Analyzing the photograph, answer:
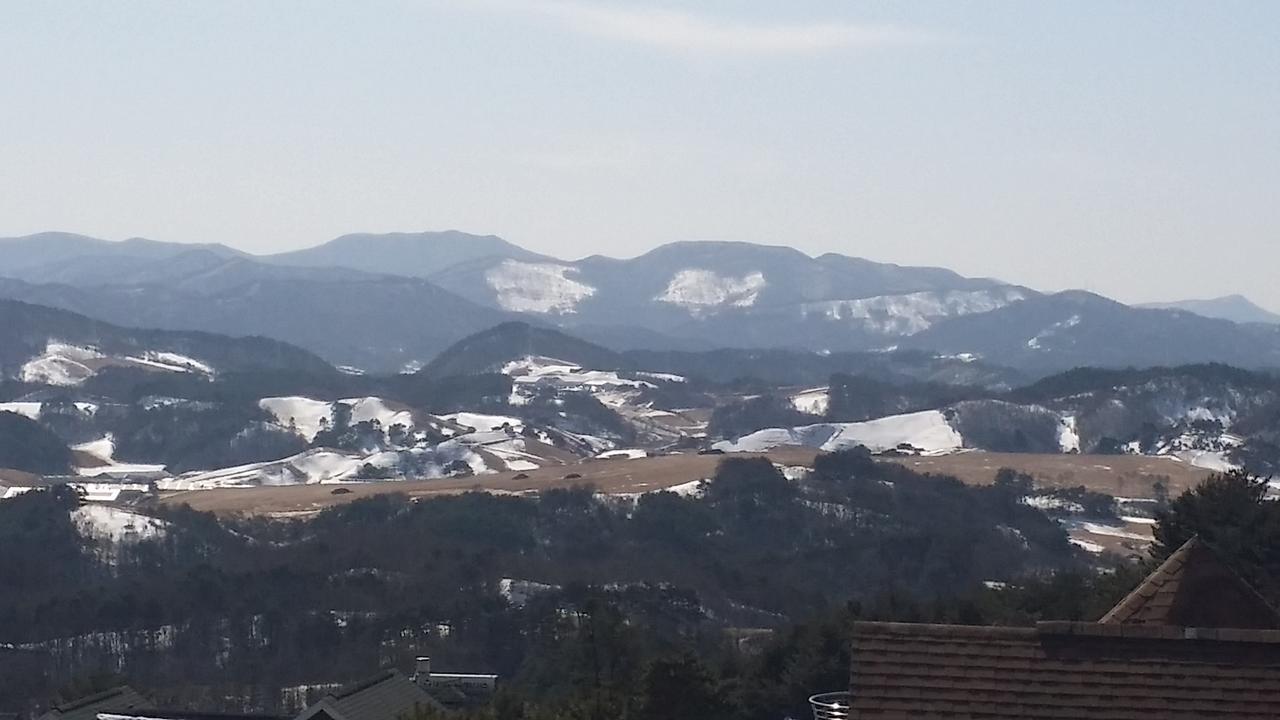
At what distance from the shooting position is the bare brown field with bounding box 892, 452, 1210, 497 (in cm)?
15162

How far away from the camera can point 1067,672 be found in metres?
12.6

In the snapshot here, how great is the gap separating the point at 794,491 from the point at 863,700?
13017cm

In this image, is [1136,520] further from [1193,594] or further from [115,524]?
[1193,594]

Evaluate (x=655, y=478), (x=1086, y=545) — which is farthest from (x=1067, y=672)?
(x=655, y=478)

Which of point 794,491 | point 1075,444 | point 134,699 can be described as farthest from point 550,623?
point 1075,444

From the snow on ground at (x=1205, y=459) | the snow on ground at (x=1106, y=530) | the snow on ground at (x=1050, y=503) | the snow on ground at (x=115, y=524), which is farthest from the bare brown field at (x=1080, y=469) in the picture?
the snow on ground at (x=115, y=524)

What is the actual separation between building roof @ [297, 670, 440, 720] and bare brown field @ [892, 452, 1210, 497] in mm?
108165

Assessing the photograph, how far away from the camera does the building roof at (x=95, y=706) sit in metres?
39.3

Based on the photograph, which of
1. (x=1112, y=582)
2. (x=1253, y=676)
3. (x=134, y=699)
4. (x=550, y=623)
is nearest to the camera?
(x=1253, y=676)

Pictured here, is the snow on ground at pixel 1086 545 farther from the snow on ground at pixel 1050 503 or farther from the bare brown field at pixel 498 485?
the bare brown field at pixel 498 485

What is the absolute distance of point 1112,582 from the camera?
51.9 meters

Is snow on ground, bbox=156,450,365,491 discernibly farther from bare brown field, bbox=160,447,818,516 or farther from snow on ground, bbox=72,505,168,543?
snow on ground, bbox=72,505,168,543

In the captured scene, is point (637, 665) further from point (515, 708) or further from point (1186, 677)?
point (1186, 677)

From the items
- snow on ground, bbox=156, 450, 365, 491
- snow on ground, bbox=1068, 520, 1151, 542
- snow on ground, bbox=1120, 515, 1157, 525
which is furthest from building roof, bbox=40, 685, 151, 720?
snow on ground, bbox=156, 450, 365, 491
